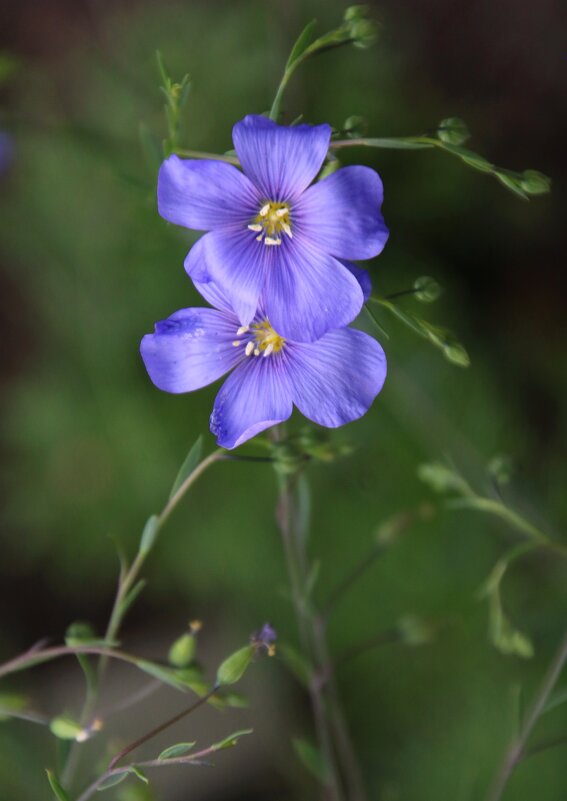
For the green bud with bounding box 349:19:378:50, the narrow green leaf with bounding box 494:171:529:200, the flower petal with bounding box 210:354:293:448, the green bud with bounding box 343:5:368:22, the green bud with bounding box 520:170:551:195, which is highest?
the green bud with bounding box 343:5:368:22

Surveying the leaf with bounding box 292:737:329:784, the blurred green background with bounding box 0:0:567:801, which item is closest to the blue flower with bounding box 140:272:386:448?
the leaf with bounding box 292:737:329:784

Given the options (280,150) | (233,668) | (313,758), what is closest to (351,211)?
(280,150)

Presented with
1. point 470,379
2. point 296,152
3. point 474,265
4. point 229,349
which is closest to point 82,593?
point 470,379

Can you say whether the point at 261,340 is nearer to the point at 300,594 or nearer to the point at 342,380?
the point at 342,380

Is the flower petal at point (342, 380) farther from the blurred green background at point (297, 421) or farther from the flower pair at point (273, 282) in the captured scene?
the blurred green background at point (297, 421)

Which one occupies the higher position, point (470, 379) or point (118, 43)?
point (118, 43)

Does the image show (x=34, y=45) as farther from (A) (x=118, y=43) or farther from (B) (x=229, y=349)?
(B) (x=229, y=349)

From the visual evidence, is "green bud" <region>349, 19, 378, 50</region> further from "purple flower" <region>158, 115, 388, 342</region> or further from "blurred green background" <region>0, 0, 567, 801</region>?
"blurred green background" <region>0, 0, 567, 801</region>

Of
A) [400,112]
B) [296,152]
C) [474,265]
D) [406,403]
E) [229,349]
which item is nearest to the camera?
[296,152]
